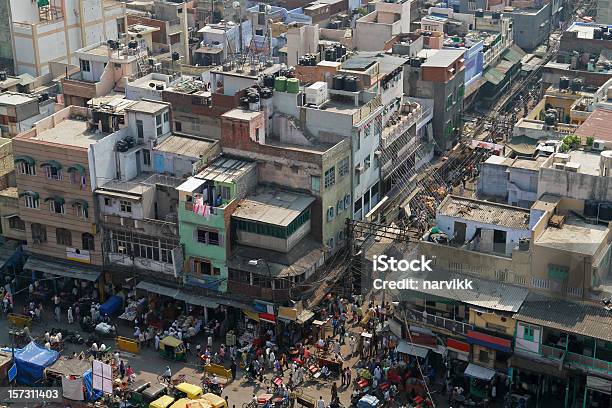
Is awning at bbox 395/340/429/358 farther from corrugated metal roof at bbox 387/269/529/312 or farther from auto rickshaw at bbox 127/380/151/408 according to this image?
auto rickshaw at bbox 127/380/151/408

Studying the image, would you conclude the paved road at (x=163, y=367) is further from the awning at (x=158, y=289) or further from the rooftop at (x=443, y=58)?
the rooftop at (x=443, y=58)

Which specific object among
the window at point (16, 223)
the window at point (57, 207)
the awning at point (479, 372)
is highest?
the window at point (57, 207)

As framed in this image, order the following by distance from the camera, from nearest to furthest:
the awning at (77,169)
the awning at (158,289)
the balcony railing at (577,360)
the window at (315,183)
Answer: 1. the balcony railing at (577,360)
2. the window at (315,183)
3. the awning at (158,289)
4. the awning at (77,169)

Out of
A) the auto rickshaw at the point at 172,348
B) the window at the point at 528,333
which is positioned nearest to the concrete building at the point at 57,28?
the auto rickshaw at the point at 172,348

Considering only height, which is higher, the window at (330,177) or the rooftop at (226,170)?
the rooftop at (226,170)

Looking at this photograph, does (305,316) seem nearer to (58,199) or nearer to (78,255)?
(78,255)

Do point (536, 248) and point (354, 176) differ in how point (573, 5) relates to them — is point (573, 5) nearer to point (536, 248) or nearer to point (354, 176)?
point (354, 176)

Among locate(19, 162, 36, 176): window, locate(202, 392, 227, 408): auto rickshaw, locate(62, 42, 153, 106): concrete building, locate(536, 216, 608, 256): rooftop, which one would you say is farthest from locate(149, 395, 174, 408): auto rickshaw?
locate(62, 42, 153, 106): concrete building
